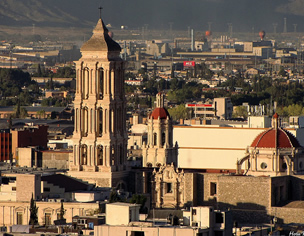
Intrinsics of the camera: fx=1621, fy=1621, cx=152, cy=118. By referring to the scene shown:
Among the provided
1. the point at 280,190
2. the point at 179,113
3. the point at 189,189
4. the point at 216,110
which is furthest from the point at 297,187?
the point at 179,113

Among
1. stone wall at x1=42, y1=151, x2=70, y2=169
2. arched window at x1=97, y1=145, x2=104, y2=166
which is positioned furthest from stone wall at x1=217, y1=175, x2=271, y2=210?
stone wall at x1=42, y1=151, x2=70, y2=169

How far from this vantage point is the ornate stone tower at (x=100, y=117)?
8194 centimetres

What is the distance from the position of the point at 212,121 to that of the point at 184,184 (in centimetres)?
4670

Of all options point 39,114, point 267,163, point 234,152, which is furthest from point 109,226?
point 39,114

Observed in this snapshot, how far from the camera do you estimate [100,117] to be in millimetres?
82875

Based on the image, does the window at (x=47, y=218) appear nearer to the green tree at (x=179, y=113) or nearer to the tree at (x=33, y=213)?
the tree at (x=33, y=213)

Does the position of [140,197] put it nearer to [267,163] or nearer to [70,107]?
[267,163]

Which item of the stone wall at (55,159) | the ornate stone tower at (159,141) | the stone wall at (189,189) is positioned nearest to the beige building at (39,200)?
the stone wall at (189,189)

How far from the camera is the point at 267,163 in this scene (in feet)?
257

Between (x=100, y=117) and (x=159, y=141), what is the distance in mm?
4450

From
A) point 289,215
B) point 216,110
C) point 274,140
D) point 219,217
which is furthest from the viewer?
point 216,110

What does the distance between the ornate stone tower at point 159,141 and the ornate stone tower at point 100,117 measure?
9.81 feet

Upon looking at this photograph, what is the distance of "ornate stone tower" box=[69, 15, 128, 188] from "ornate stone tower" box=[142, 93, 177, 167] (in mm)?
2989

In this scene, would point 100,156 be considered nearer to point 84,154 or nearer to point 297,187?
point 84,154
